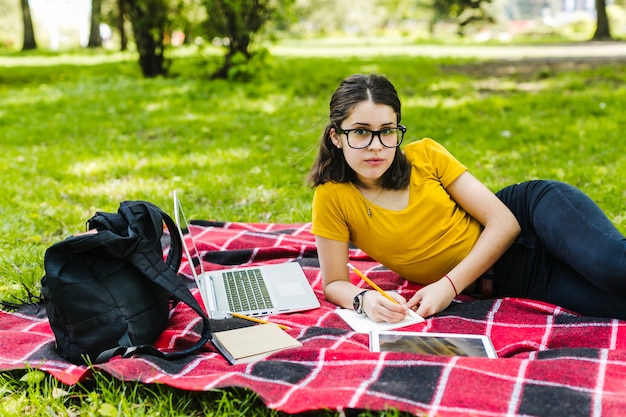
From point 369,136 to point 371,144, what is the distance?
4 cm

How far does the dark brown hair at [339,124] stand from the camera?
8.70 ft

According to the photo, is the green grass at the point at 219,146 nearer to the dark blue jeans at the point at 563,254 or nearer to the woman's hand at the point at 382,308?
the woman's hand at the point at 382,308

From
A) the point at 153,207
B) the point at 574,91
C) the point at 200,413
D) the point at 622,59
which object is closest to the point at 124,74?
the point at 574,91

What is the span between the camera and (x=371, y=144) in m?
2.63

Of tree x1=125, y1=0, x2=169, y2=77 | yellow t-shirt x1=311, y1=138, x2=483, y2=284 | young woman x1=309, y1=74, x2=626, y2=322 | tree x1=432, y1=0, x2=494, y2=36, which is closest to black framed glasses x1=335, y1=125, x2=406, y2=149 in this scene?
young woman x1=309, y1=74, x2=626, y2=322

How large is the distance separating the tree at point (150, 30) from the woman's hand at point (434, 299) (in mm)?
9324

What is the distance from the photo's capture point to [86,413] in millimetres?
2188

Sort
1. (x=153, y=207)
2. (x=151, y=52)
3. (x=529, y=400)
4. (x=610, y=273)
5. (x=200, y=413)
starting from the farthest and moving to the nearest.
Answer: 1. (x=151, y=52)
2. (x=153, y=207)
3. (x=610, y=273)
4. (x=200, y=413)
5. (x=529, y=400)

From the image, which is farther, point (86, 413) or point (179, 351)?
point (179, 351)

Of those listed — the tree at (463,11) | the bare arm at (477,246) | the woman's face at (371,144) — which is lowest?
the bare arm at (477,246)

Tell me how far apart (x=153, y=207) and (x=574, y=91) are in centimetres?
722

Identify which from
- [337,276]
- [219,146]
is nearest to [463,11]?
[219,146]

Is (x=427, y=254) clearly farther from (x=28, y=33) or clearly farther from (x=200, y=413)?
(x=28, y=33)

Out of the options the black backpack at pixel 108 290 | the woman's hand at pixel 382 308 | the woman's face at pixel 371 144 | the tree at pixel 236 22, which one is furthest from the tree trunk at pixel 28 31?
the woman's hand at pixel 382 308
